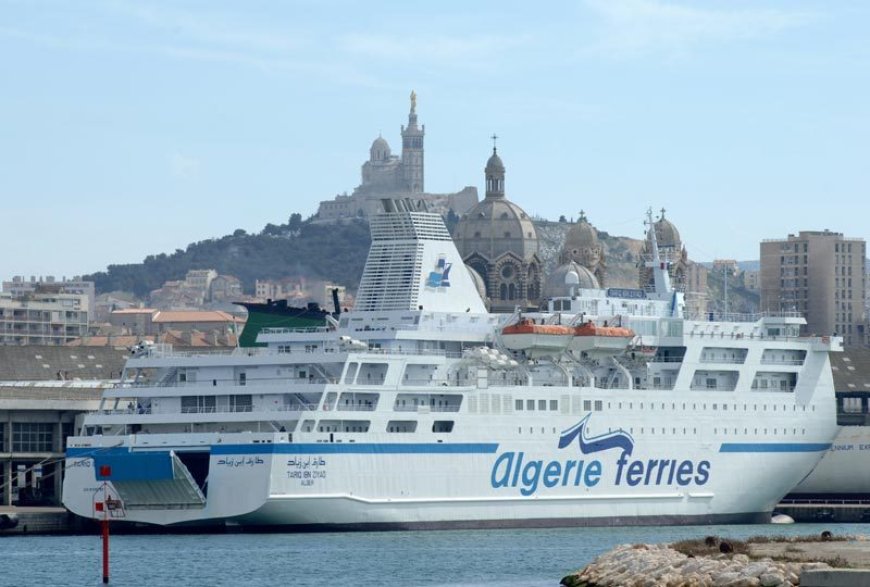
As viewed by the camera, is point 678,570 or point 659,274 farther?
point 659,274

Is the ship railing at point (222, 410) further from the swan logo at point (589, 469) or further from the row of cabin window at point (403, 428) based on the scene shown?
the swan logo at point (589, 469)

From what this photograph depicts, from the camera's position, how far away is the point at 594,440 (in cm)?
6194

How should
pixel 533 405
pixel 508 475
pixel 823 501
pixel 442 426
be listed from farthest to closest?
pixel 823 501
pixel 533 405
pixel 508 475
pixel 442 426

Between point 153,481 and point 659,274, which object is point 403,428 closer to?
point 153,481

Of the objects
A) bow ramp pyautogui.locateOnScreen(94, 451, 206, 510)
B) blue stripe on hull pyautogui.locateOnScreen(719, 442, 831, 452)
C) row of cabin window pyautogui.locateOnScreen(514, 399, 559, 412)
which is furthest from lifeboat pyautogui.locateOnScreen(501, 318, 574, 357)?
bow ramp pyautogui.locateOnScreen(94, 451, 206, 510)

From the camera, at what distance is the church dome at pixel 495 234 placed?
134 metres

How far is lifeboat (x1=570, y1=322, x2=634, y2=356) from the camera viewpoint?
62.8 m

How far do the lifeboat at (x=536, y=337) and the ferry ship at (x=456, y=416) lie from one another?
63 millimetres

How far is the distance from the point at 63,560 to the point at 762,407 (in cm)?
2415

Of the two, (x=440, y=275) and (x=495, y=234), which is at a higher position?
(x=495, y=234)

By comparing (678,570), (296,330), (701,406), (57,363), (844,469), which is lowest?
(678,570)

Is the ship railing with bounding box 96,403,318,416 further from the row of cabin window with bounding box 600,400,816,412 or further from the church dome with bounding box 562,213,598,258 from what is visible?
the church dome with bounding box 562,213,598,258

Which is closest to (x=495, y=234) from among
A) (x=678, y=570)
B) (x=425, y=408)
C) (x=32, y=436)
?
(x=32, y=436)

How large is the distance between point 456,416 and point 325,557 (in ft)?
33.0
